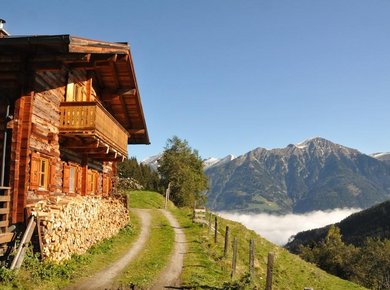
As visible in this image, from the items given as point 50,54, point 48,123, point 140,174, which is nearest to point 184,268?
point 48,123

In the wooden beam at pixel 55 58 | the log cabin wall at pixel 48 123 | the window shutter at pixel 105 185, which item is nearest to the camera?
the wooden beam at pixel 55 58

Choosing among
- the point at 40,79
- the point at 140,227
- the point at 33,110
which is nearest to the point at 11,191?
the point at 33,110

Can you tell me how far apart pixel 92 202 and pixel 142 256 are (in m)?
4.61

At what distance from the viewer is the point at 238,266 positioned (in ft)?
83.9

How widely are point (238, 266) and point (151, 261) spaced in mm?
5947

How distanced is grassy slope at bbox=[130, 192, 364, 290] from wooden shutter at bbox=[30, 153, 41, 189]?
306 inches

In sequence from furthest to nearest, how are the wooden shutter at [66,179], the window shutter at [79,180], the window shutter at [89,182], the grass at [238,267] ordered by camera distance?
the window shutter at [89,182]
the window shutter at [79,180]
the wooden shutter at [66,179]
the grass at [238,267]

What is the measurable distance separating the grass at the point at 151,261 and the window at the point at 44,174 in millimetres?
5548

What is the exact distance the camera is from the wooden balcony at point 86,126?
21.2 metres

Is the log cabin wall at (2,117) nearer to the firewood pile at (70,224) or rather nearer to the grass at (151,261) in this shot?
the firewood pile at (70,224)

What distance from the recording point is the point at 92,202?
25.5 m

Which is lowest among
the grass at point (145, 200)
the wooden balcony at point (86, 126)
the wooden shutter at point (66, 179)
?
the grass at point (145, 200)

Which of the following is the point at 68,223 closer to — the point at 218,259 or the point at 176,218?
the point at 218,259

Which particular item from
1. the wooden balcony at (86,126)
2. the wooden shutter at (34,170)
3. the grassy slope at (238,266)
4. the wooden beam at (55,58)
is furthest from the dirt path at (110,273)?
the wooden beam at (55,58)
